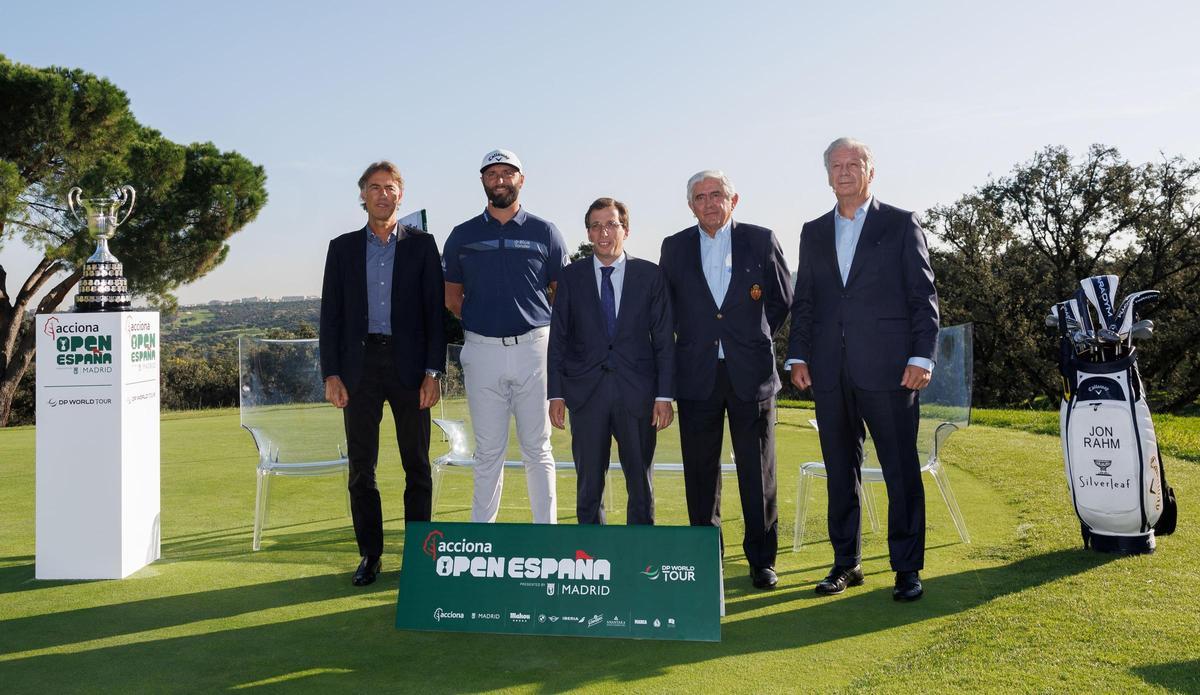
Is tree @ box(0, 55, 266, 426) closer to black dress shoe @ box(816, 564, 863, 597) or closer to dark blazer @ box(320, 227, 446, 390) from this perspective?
dark blazer @ box(320, 227, 446, 390)

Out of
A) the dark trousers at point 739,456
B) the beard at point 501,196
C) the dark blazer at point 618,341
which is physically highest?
the beard at point 501,196

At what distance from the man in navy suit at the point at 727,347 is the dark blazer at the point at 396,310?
1.04m

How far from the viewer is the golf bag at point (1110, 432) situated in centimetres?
411

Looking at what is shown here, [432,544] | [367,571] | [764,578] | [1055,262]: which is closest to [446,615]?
[432,544]

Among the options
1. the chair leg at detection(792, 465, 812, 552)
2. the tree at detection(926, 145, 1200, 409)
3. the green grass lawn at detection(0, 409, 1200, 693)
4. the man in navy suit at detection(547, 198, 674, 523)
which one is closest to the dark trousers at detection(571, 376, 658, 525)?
the man in navy suit at detection(547, 198, 674, 523)

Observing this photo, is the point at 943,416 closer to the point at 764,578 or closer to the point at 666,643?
the point at 764,578

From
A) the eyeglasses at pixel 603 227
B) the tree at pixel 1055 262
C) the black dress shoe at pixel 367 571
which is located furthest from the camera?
the tree at pixel 1055 262

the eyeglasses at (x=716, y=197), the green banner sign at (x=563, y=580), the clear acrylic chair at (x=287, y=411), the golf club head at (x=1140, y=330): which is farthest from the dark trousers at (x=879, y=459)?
the clear acrylic chair at (x=287, y=411)

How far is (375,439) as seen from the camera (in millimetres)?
4109

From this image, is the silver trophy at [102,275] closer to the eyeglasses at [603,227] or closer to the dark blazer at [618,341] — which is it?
the dark blazer at [618,341]

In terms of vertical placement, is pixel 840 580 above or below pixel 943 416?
below

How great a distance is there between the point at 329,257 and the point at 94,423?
4.25ft

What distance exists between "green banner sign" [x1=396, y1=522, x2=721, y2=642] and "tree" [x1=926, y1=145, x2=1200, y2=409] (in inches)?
925

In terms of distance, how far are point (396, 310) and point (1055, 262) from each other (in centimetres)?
2595
